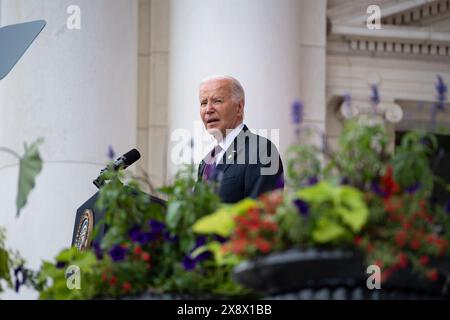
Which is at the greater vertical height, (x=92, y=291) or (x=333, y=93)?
(x=333, y=93)

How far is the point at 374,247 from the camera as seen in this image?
3.58 m

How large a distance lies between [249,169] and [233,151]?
1.04 feet

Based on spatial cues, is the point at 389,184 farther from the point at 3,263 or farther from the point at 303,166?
the point at 3,263

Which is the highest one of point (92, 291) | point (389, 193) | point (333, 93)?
point (333, 93)

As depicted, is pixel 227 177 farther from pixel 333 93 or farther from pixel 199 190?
pixel 333 93

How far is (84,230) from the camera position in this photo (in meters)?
6.55

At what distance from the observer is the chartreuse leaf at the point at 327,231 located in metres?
3.55

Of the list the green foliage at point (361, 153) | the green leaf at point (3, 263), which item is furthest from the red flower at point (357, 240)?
the green leaf at point (3, 263)

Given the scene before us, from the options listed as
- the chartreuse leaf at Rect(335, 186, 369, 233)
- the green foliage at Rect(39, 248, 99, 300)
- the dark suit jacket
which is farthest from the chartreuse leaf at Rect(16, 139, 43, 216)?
the dark suit jacket

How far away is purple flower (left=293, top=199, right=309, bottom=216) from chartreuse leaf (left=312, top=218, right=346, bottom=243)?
45mm

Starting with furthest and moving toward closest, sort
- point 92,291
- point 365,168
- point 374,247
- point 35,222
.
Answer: point 35,222
point 92,291
point 365,168
point 374,247

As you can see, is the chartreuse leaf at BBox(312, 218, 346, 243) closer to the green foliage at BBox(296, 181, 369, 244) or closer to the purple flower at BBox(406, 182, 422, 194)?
the green foliage at BBox(296, 181, 369, 244)

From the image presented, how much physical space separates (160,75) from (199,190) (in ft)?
22.8

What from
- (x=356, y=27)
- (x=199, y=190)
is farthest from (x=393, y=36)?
(x=199, y=190)
